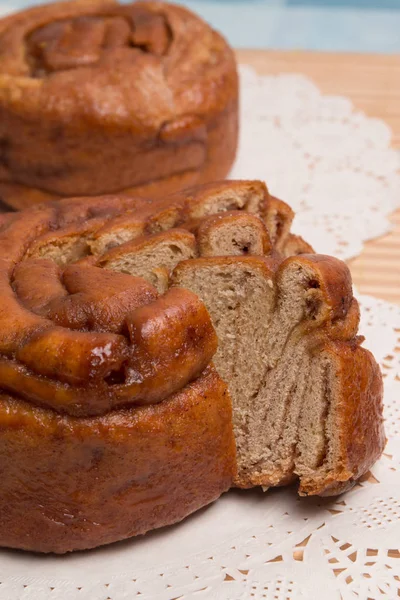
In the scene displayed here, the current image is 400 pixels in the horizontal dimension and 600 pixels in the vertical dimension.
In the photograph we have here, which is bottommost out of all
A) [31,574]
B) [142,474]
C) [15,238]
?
[31,574]

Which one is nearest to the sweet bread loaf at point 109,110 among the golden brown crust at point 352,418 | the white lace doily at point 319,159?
the white lace doily at point 319,159

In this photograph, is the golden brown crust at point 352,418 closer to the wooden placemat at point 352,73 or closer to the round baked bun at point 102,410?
the round baked bun at point 102,410

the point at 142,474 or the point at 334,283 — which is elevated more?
the point at 334,283

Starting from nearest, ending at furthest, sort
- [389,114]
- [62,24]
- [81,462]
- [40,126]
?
1. [81,462]
2. [40,126]
3. [62,24]
4. [389,114]

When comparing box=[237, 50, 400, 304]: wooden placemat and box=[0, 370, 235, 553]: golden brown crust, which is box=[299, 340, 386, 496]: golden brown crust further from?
box=[237, 50, 400, 304]: wooden placemat

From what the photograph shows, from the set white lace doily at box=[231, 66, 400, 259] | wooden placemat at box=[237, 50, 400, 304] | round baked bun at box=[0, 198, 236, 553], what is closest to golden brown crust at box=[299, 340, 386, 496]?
round baked bun at box=[0, 198, 236, 553]

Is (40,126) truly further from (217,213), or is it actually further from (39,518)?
(39,518)

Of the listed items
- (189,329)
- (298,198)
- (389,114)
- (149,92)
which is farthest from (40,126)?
(389,114)
